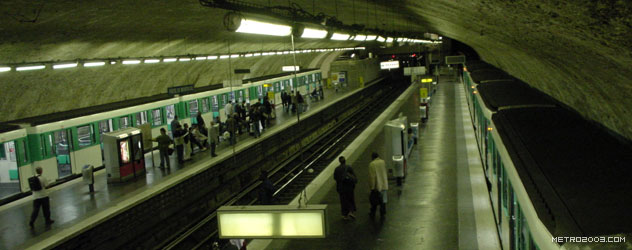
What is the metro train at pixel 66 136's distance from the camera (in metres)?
12.8

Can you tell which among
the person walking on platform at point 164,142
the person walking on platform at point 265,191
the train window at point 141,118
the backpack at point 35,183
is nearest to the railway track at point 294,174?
the person walking on platform at point 265,191

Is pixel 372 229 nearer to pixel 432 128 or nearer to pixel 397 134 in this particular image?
pixel 397 134

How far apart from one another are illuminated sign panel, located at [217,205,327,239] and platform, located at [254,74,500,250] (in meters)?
2.19

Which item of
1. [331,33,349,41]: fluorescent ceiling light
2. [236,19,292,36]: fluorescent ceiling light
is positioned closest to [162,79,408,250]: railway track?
[331,33,349,41]: fluorescent ceiling light

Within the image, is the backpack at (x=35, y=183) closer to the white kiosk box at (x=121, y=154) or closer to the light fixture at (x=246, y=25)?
the white kiosk box at (x=121, y=154)

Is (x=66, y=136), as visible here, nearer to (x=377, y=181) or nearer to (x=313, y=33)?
(x=313, y=33)

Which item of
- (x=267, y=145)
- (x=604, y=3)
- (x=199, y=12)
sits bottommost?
(x=267, y=145)

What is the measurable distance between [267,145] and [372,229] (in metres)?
12.3

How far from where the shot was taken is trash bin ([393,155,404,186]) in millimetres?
11945

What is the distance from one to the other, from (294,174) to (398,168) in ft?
22.9

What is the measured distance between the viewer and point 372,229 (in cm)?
917

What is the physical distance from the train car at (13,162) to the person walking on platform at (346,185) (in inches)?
299

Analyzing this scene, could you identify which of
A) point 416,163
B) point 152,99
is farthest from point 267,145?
point 416,163

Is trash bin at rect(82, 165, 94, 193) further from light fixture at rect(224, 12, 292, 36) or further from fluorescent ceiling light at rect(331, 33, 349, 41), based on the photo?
light fixture at rect(224, 12, 292, 36)
